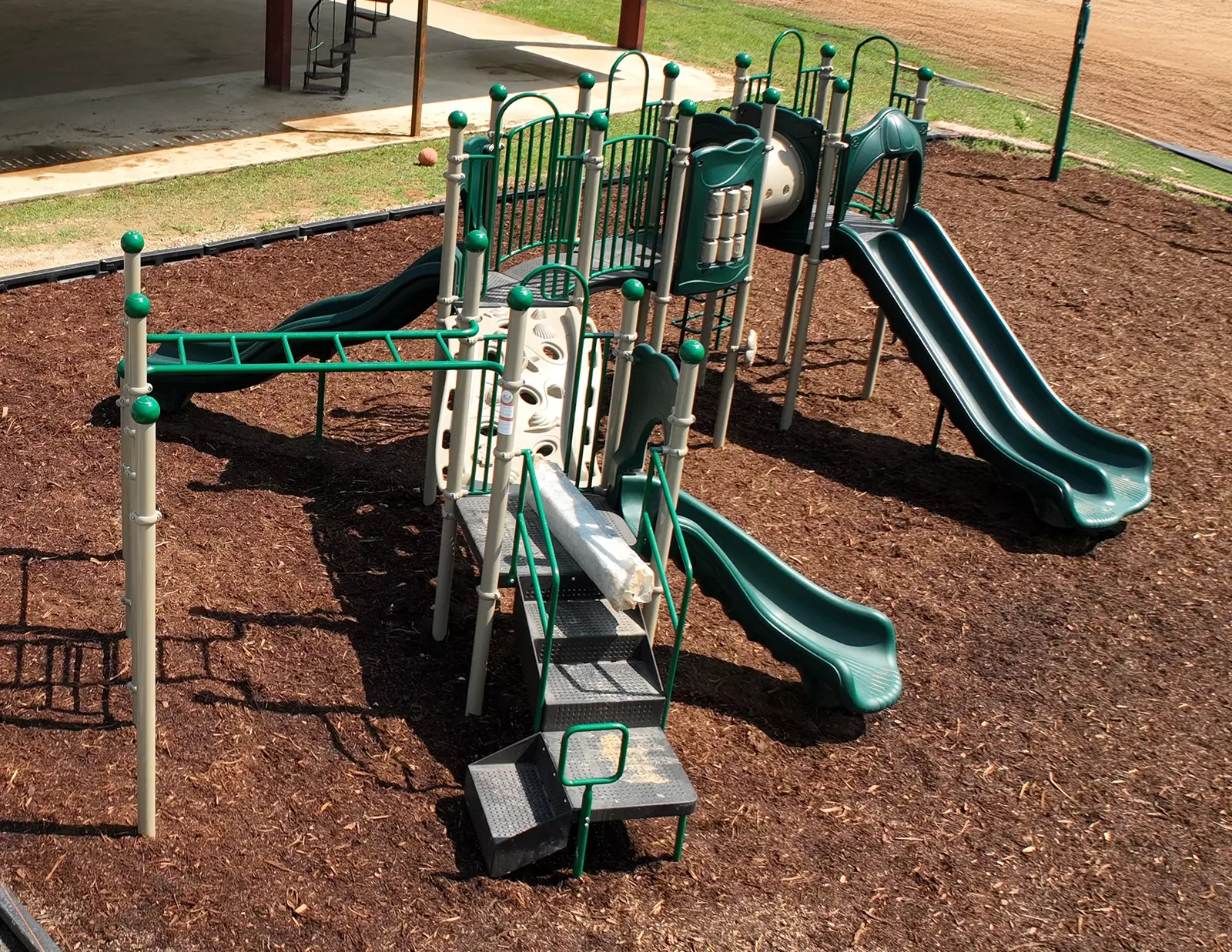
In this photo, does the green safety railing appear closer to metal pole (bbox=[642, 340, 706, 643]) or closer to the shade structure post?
metal pole (bbox=[642, 340, 706, 643])

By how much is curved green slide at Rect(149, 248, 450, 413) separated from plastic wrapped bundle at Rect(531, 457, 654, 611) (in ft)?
7.13

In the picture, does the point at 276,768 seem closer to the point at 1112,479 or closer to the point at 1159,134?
the point at 1112,479

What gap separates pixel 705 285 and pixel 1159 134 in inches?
511

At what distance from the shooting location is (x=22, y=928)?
502 centimetres

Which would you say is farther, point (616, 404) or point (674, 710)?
point (616, 404)

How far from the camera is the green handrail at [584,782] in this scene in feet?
18.5

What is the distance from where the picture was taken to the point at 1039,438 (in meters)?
9.48

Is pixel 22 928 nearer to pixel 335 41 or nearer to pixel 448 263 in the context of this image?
pixel 448 263

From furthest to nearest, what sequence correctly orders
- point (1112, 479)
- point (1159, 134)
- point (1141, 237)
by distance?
point (1159, 134), point (1141, 237), point (1112, 479)

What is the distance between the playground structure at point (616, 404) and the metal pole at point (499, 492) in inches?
0.5

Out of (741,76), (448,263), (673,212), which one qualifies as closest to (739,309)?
(673,212)

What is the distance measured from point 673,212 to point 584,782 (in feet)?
Result: 12.9

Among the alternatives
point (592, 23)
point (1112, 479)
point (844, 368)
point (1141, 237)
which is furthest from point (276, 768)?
point (592, 23)

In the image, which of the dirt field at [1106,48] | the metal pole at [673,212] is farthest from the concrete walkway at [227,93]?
the metal pole at [673,212]
